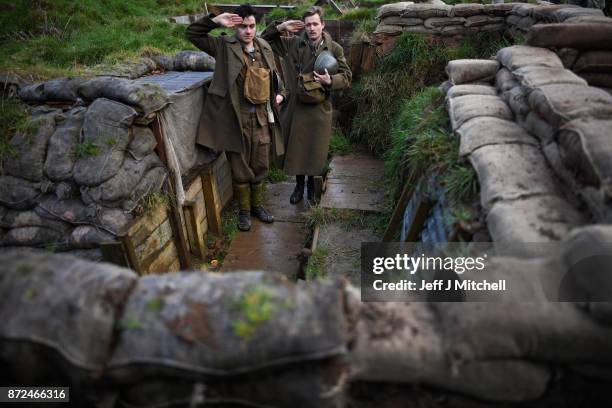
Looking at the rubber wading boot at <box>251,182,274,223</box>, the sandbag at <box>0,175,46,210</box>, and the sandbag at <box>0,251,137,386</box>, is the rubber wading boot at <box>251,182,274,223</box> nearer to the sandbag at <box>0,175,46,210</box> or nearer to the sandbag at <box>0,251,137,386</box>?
the sandbag at <box>0,175,46,210</box>

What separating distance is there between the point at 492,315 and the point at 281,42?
170 inches

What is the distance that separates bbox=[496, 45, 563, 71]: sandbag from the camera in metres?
3.39

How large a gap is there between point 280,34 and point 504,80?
8.83ft

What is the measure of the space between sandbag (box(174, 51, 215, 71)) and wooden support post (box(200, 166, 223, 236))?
1.72 metres

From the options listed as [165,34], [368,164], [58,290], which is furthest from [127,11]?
[58,290]

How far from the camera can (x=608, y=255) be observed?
142 centimetres

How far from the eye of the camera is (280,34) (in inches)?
188

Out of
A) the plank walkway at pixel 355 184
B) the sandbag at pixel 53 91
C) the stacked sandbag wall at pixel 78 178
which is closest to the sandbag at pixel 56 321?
the stacked sandbag wall at pixel 78 178

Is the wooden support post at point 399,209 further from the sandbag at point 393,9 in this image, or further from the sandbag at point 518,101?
the sandbag at point 393,9

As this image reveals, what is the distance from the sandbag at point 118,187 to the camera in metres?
3.37

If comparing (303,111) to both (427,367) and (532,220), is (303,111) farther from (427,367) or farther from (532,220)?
(427,367)

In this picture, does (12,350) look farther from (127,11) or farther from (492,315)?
(127,11)

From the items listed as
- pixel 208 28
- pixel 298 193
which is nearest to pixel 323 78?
pixel 208 28

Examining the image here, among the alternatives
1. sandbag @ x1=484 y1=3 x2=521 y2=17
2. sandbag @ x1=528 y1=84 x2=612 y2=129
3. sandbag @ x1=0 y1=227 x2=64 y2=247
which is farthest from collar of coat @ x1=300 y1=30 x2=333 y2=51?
sandbag @ x1=0 y1=227 x2=64 y2=247
